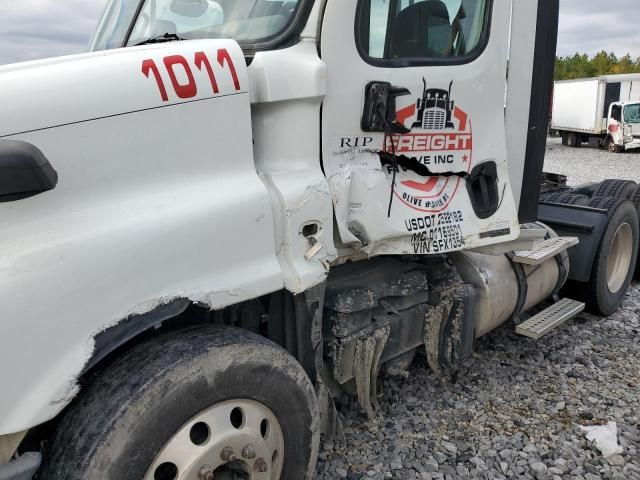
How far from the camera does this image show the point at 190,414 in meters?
2.00

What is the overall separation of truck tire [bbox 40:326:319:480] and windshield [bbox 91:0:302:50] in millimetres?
1279

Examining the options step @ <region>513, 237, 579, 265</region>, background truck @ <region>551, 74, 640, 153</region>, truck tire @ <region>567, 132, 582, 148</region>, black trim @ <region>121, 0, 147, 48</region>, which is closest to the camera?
black trim @ <region>121, 0, 147, 48</region>

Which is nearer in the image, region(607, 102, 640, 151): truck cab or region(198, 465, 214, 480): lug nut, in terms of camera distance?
region(198, 465, 214, 480): lug nut

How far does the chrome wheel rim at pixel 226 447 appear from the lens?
2.00 metres

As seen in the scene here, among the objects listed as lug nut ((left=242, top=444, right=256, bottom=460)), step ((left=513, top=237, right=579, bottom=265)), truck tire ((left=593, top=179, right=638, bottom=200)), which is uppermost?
truck tire ((left=593, top=179, right=638, bottom=200))

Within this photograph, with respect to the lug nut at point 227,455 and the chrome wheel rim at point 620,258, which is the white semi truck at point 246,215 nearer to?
the lug nut at point 227,455

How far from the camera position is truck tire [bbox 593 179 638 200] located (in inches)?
200

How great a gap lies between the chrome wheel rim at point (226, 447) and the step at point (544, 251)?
2202mm

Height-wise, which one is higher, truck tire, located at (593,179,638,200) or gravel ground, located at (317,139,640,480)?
truck tire, located at (593,179,638,200)

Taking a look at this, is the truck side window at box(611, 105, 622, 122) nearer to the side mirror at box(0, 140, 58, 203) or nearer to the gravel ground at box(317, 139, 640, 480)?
the gravel ground at box(317, 139, 640, 480)

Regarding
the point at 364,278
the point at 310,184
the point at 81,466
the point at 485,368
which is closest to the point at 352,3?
the point at 310,184

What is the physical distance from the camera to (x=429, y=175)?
294 centimetres

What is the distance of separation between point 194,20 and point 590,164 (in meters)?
19.0

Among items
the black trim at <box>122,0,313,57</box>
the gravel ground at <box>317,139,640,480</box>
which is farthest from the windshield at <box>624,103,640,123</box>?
the black trim at <box>122,0,313,57</box>
